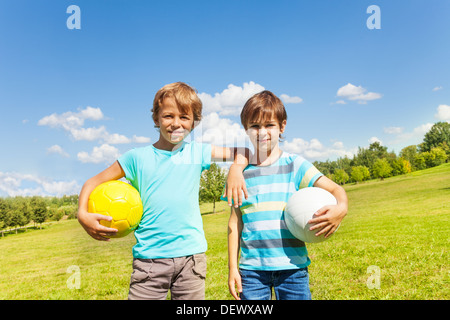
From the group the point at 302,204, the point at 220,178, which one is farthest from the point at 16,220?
the point at 302,204

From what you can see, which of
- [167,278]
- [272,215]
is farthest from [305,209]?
[167,278]

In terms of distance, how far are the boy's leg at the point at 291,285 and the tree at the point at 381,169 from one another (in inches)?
2705

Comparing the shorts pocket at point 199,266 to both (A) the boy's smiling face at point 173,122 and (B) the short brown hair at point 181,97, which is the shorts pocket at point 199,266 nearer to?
(A) the boy's smiling face at point 173,122

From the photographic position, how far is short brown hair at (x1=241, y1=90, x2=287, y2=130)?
9.87ft

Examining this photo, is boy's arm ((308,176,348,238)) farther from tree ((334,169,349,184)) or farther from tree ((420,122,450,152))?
tree ((420,122,450,152))

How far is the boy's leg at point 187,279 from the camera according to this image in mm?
2977

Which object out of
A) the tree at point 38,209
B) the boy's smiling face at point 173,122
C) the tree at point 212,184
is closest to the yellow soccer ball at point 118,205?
the boy's smiling face at point 173,122

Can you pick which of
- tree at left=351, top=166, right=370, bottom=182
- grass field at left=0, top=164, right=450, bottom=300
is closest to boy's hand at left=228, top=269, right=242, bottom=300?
Answer: grass field at left=0, top=164, right=450, bottom=300

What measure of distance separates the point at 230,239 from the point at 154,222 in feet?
2.41

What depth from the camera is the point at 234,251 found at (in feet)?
9.62

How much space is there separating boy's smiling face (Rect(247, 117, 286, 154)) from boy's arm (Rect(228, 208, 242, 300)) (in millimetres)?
652

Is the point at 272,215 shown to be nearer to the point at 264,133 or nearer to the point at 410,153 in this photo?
the point at 264,133

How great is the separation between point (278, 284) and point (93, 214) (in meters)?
1.78
